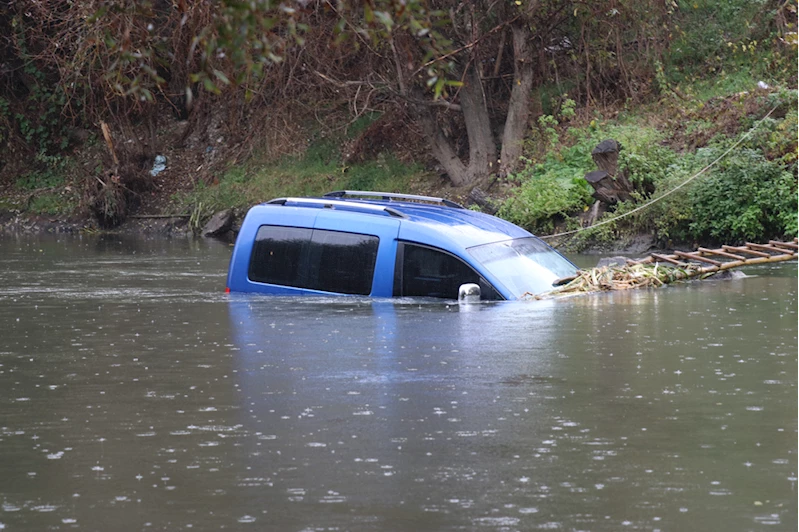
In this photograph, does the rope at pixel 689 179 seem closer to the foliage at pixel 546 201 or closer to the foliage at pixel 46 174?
the foliage at pixel 546 201

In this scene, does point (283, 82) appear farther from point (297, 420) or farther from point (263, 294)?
point (297, 420)

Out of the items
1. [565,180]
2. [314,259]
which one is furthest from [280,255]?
[565,180]

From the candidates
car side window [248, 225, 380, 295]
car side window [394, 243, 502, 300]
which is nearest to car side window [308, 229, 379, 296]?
car side window [248, 225, 380, 295]

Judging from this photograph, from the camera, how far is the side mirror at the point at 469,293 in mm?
12570

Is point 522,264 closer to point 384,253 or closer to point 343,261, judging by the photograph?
point 384,253

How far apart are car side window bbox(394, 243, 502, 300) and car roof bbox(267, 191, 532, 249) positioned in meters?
0.14

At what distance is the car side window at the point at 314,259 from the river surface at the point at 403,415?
35 cm

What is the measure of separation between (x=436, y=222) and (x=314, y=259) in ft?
4.69

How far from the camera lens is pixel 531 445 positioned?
7.06 m

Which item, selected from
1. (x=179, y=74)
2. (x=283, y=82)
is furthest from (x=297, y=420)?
(x=179, y=74)

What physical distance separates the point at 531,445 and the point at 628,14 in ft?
64.0

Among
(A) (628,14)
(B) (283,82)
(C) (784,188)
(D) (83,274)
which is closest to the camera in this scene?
(D) (83,274)

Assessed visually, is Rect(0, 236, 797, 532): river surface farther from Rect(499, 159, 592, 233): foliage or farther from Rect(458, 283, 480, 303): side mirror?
Rect(499, 159, 592, 233): foliage

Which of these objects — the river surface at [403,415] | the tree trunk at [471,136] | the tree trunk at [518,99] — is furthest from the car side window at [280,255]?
the tree trunk at [471,136]
